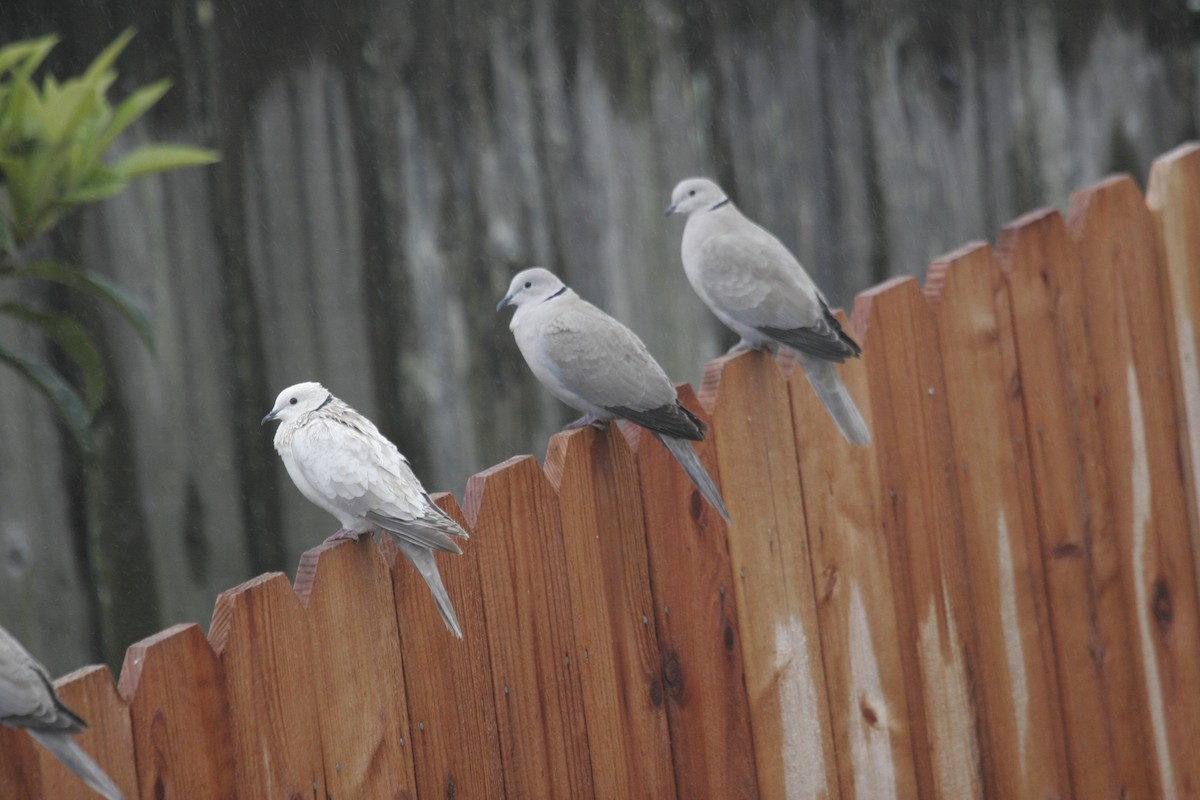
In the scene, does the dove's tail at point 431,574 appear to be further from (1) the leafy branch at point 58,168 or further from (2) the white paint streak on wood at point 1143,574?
(2) the white paint streak on wood at point 1143,574

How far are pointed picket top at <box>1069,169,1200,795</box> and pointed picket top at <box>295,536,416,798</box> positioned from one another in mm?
1828

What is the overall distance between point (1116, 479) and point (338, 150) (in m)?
2.17

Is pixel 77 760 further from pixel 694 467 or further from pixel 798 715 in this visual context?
pixel 798 715

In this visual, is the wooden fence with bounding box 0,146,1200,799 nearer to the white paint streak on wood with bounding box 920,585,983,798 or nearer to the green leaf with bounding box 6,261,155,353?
the white paint streak on wood with bounding box 920,585,983,798

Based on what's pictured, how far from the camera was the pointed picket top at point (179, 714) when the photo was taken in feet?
6.41

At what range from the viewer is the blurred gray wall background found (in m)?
3.75

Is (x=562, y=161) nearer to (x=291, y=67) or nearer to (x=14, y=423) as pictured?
(x=291, y=67)

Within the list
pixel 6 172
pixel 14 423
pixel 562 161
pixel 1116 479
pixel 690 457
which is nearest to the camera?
pixel 690 457

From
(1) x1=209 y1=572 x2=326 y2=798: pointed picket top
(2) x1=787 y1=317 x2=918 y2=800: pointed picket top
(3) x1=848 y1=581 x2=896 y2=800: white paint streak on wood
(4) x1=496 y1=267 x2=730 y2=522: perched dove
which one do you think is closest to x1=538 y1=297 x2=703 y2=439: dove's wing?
(4) x1=496 y1=267 x2=730 y2=522: perched dove

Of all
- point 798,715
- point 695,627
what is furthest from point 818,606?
point 695,627

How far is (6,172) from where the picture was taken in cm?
312

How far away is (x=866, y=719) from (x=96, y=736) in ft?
5.47

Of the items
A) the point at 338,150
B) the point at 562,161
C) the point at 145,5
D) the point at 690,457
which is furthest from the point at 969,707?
the point at 145,5

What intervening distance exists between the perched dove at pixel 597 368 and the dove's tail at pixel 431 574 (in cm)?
54
